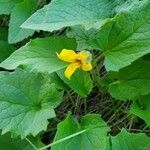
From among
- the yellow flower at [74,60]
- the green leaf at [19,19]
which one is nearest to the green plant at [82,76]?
the yellow flower at [74,60]

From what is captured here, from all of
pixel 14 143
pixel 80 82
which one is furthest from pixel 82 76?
pixel 14 143

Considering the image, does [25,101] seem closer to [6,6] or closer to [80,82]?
[80,82]

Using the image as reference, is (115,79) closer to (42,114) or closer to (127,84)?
(127,84)

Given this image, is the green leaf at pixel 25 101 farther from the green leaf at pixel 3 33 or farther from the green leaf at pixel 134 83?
the green leaf at pixel 3 33

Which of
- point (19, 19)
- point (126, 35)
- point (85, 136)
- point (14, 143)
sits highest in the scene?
point (126, 35)

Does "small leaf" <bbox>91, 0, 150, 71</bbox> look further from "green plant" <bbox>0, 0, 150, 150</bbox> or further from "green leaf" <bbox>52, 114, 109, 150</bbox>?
"green leaf" <bbox>52, 114, 109, 150</bbox>

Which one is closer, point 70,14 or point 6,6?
point 70,14
